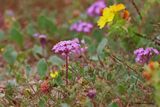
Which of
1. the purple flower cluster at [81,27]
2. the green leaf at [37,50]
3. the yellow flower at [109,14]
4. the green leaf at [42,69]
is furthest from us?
the purple flower cluster at [81,27]

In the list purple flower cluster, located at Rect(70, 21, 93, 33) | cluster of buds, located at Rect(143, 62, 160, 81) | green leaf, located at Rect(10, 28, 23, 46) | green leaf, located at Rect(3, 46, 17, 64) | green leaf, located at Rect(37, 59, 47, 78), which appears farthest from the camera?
green leaf, located at Rect(10, 28, 23, 46)

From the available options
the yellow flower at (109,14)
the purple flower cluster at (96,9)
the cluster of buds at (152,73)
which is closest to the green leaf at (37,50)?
the purple flower cluster at (96,9)

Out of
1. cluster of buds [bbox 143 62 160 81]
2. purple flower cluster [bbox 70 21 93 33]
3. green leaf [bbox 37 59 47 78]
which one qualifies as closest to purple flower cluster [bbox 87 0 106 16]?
purple flower cluster [bbox 70 21 93 33]

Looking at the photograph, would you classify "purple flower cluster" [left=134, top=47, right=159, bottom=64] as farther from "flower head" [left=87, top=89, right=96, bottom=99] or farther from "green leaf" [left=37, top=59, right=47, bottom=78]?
"green leaf" [left=37, top=59, right=47, bottom=78]

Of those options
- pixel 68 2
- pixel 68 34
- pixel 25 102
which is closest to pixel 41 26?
pixel 68 34

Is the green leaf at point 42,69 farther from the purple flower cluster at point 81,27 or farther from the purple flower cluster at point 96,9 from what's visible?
the purple flower cluster at point 96,9

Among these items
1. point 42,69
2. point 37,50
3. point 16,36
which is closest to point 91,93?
point 42,69

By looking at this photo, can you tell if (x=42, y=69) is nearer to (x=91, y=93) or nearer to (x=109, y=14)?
(x=109, y=14)

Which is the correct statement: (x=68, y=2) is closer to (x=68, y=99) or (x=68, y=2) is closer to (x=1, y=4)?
(x=1, y=4)
